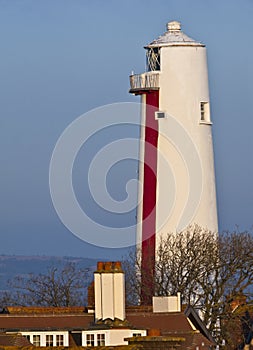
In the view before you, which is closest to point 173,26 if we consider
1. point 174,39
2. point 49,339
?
point 174,39

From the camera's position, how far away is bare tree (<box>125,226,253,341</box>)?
7131 cm

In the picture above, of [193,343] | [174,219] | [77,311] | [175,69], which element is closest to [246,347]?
[174,219]

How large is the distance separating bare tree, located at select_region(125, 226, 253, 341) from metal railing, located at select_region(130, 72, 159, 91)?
587cm

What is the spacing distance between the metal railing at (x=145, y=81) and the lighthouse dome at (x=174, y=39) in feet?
3.94

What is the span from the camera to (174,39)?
7800 centimetres

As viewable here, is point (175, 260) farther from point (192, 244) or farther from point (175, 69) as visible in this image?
point (175, 69)

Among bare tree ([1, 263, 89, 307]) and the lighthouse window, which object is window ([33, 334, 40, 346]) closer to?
bare tree ([1, 263, 89, 307])

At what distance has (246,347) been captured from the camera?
80.0 meters

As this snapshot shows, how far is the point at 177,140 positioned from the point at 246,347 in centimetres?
929

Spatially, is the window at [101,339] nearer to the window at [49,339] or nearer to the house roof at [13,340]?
the window at [49,339]

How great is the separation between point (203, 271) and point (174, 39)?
10.2 metres

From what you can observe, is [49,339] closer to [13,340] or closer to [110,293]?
[110,293]

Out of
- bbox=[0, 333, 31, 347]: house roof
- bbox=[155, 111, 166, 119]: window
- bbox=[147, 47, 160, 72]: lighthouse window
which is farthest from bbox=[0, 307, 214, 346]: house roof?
bbox=[147, 47, 160, 72]: lighthouse window

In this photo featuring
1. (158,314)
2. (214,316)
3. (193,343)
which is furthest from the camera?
(214,316)
